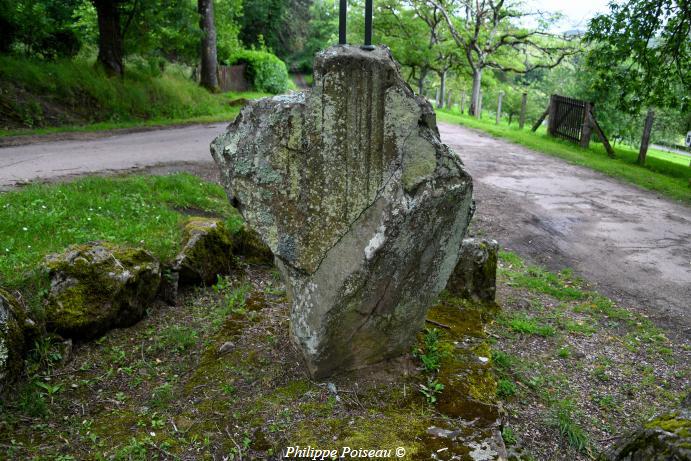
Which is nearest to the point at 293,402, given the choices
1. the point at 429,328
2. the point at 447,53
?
the point at 429,328

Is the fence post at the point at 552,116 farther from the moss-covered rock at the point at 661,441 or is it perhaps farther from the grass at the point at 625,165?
the moss-covered rock at the point at 661,441

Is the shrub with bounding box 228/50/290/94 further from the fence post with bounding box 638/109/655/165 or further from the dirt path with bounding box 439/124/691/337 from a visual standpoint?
the fence post with bounding box 638/109/655/165

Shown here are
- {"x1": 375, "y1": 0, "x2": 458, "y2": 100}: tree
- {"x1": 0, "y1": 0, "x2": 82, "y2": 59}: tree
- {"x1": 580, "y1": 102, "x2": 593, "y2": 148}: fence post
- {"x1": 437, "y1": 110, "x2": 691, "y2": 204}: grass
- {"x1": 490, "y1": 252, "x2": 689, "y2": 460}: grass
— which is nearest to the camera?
{"x1": 490, "y1": 252, "x2": 689, "y2": 460}: grass

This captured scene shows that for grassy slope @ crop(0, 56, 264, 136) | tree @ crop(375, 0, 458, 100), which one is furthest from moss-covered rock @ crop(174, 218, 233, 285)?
tree @ crop(375, 0, 458, 100)

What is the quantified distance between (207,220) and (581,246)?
5812 mm

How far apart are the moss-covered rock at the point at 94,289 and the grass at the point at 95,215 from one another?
343mm

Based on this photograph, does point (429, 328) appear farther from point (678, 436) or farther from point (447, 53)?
point (447, 53)

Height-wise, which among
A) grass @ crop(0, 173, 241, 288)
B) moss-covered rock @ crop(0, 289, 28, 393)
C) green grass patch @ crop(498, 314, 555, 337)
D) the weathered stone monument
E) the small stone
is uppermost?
the weathered stone monument

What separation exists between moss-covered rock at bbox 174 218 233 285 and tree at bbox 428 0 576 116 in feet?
79.6

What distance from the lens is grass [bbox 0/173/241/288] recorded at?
5.49m

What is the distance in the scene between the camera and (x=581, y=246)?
8.90m

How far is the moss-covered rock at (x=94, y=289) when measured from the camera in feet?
16.0

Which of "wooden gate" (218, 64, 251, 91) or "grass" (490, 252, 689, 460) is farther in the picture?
"wooden gate" (218, 64, 251, 91)

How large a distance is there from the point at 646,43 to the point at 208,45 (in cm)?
1428
